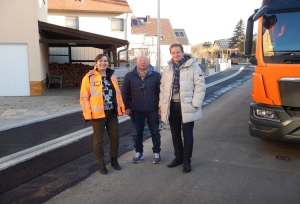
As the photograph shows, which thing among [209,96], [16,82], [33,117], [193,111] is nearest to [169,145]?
[193,111]

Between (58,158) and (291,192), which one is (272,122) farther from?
(58,158)

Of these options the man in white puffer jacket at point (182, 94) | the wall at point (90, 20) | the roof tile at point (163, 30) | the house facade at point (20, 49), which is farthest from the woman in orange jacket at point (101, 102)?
the roof tile at point (163, 30)

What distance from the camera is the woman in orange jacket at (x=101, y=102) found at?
4301mm

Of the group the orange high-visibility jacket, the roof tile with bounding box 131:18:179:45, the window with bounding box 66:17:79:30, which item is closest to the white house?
the orange high-visibility jacket

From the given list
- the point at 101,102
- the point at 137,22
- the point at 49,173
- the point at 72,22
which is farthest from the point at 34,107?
the point at 137,22

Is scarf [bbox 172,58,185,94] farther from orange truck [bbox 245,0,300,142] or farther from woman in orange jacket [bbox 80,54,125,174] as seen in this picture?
orange truck [bbox 245,0,300,142]

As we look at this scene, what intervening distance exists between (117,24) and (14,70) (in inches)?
561

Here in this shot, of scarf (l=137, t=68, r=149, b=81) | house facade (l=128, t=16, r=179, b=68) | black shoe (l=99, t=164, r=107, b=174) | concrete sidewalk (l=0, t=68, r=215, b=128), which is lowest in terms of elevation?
black shoe (l=99, t=164, r=107, b=174)

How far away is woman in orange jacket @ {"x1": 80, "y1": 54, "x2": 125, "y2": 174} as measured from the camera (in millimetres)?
4301

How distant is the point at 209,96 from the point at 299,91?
849 centimetres

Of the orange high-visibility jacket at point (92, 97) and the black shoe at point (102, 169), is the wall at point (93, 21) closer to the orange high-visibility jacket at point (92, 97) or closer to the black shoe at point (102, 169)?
the orange high-visibility jacket at point (92, 97)

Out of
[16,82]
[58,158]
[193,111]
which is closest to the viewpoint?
[193,111]

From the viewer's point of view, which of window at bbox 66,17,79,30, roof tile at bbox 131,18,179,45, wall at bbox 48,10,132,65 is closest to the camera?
wall at bbox 48,10,132,65

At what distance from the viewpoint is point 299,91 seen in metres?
4.55
